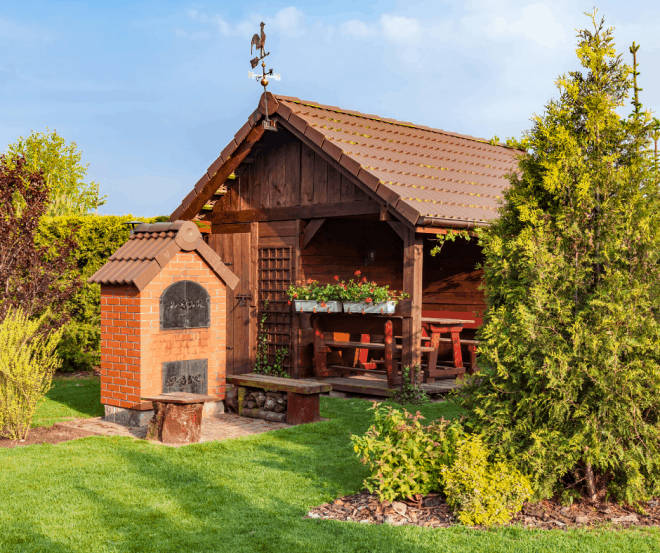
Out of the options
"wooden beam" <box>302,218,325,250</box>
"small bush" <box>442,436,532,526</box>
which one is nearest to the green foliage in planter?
"wooden beam" <box>302,218,325,250</box>

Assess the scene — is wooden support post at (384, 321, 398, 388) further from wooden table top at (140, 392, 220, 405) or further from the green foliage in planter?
wooden table top at (140, 392, 220, 405)

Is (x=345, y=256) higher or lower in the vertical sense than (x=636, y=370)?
higher

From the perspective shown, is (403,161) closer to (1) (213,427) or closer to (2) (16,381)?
(1) (213,427)

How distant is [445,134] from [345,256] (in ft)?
12.7

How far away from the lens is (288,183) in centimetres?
1196

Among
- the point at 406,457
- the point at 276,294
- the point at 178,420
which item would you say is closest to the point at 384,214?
the point at 276,294

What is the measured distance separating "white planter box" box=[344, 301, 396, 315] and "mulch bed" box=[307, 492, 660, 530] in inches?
188

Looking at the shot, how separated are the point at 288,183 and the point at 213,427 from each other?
204 inches

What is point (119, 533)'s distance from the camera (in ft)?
15.1

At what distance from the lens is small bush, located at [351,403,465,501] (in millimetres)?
5125

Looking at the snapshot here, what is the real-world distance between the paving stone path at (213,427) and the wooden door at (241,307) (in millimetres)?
3775

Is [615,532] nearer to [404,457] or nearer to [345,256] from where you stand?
[404,457]

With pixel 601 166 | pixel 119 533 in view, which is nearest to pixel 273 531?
pixel 119 533

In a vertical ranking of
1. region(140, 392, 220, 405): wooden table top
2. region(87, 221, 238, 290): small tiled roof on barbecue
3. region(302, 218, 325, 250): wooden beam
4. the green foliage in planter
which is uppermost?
region(302, 218, 325, 250): wooden beam
